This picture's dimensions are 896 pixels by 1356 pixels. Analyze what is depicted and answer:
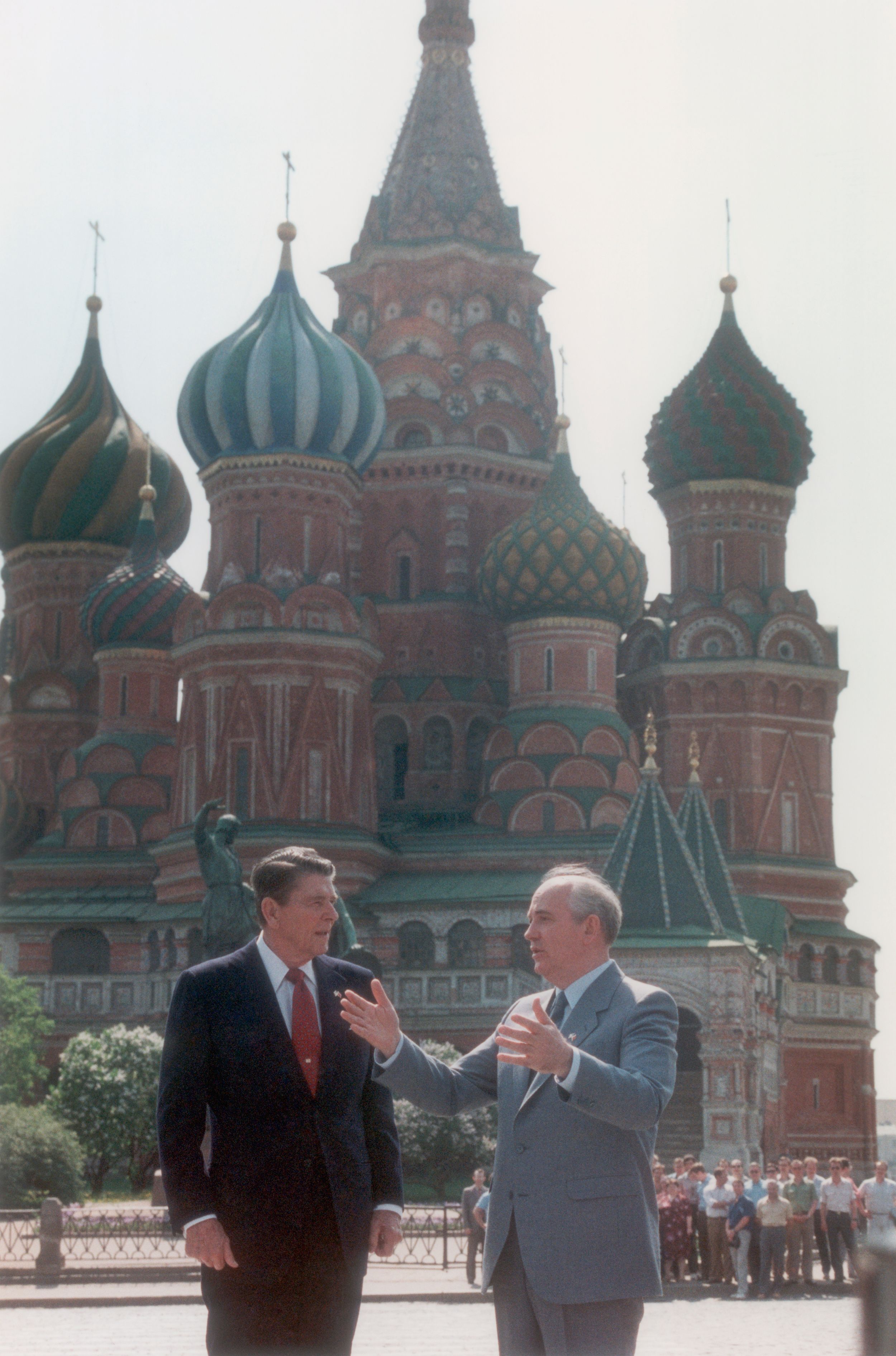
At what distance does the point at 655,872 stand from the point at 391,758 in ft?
34.6

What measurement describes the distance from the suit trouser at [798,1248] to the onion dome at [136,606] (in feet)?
91.8

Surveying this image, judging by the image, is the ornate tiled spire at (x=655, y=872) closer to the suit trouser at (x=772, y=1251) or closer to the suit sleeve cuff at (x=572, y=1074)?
the suit trouser at (x=772, y=1251)

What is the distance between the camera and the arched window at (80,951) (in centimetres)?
4131

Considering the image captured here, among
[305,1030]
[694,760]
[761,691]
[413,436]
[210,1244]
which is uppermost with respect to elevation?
[413,436]

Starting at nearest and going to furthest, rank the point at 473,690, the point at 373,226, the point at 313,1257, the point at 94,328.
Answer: the point at 313,1257
the point at 473,690
the point at 373,226
the point at 94,328

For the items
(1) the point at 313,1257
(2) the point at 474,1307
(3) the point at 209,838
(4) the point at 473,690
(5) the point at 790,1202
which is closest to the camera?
(1) the point at 313,1257

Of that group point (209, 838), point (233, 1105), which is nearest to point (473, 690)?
point (209, 838)

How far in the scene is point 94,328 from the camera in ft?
170

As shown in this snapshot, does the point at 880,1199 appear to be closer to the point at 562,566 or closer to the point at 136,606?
the point at 562,566

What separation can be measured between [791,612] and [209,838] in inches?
806

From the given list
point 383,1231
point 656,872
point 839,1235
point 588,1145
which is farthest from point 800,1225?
point 656,872

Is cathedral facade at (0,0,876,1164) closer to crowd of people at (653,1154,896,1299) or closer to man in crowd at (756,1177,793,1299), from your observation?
crowd of people at (653,1154,896,1299)

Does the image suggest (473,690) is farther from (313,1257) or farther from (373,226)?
(313,1257)

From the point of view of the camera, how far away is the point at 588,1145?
5059 mm
